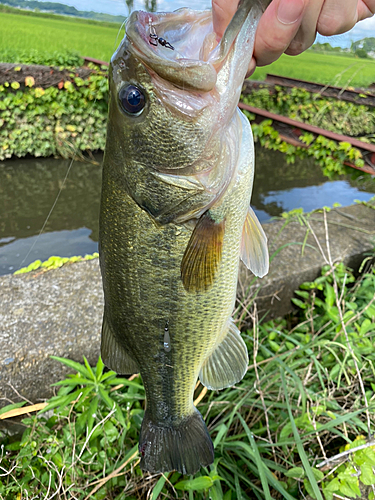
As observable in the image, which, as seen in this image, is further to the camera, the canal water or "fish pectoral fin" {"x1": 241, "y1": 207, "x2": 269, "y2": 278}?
the canal water

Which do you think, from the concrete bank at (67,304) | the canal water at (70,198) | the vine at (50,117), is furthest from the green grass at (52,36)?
the concrete bank at (67,304)

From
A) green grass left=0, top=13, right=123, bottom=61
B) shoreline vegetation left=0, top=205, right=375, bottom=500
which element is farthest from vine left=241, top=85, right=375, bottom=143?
shoreline vegetation left=0, top=205, right=375, bottom=500

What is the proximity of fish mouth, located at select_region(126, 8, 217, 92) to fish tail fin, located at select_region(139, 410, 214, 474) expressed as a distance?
1.24m

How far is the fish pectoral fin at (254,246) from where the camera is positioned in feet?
4.03

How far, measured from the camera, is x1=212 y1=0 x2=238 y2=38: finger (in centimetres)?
90

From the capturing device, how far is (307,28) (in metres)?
0.97

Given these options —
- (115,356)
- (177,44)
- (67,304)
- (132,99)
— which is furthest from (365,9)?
(67,304)

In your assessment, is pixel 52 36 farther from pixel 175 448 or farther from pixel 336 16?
pixel 175 448

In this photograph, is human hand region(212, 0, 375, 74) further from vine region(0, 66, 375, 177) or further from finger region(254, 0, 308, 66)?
vine region(0, 66, 375, 177)

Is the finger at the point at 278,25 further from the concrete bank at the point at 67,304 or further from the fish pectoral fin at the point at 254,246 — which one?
the concrete bank at the point at 67,304

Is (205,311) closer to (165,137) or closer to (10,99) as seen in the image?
(165,137)

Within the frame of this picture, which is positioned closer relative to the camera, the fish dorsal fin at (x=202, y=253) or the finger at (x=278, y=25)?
the finger at (x=278, y=25)

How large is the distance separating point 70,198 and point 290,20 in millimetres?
5387

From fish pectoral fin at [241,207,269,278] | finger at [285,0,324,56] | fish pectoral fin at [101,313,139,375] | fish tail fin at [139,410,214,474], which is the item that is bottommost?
fish tail fin at [139,410,214,474]
